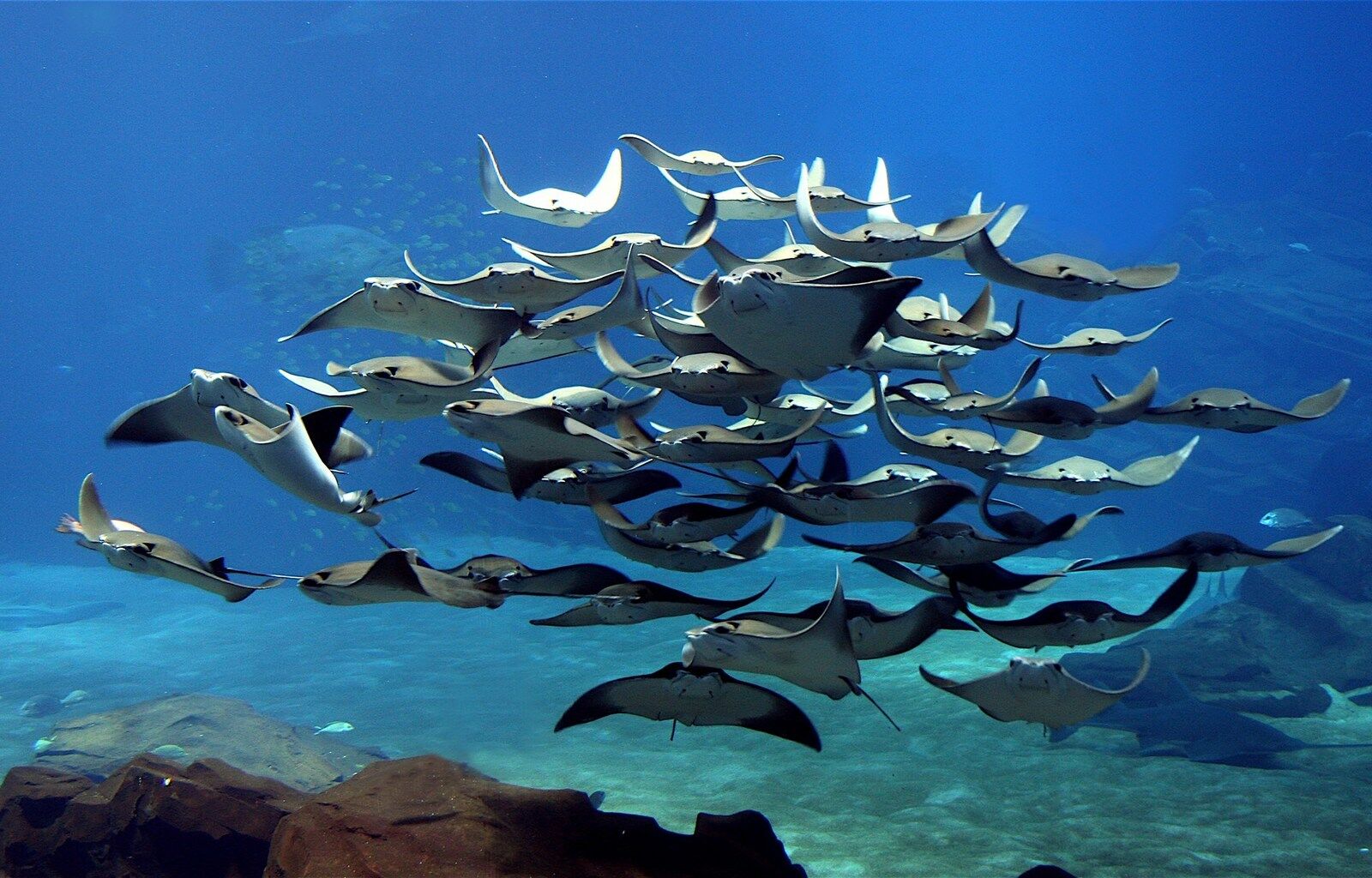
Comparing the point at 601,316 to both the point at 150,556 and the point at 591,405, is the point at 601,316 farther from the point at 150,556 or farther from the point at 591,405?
the point at 150,556

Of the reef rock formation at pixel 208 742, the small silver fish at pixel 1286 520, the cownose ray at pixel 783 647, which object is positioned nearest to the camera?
the cownose ray at pixel 783 647

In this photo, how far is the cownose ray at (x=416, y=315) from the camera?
143 inches

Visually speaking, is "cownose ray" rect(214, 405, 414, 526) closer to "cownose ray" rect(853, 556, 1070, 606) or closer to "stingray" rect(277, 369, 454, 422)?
"stingray" rect(277, 369, 454, 422)

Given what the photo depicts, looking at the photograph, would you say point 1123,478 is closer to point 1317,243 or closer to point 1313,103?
point 1317,243

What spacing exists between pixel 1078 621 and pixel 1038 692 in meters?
0.57

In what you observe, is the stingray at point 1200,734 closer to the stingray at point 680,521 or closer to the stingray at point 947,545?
the stingray at point 947,545

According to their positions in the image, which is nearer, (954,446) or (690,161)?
(954,446)

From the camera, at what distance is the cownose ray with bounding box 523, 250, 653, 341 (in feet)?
11.6

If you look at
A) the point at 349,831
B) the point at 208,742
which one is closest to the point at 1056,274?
the point at 349,831

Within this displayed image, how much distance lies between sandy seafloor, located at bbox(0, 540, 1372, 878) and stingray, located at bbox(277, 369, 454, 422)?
413cm

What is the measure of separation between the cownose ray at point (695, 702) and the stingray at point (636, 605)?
0.31 meters

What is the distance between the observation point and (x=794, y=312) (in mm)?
2949

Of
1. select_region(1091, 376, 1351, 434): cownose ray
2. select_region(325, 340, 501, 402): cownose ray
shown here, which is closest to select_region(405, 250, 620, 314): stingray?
select_region(325, 340, 501, 402): cownose ray

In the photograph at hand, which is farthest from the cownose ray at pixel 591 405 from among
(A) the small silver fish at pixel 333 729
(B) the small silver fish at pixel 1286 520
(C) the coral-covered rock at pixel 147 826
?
(B) the small silver fish at pixel 1286 520
